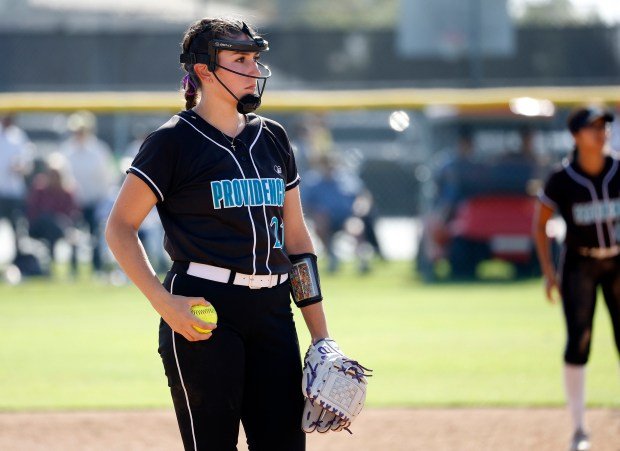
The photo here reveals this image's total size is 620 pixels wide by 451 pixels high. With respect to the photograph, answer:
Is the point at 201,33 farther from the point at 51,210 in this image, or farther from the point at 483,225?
the point at 51,210

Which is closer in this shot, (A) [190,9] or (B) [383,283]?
(B) [383,283]

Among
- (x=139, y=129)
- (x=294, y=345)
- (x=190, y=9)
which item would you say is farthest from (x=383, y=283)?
(x=190, y=9)

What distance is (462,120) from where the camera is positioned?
1561 cm

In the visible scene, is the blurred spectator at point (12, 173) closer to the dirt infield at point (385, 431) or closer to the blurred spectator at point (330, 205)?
the blurred spectator at point (330, 205)

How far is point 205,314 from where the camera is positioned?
3781 millimetres

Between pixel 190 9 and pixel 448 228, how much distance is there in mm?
15936

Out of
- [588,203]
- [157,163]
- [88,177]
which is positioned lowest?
Result: [88,177]

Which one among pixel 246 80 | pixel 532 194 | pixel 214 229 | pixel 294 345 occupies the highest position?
pixel 246 80

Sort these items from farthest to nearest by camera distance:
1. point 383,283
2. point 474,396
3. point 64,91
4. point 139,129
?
point 64,91 < point 139,129 < point 383,283 < point 474,396

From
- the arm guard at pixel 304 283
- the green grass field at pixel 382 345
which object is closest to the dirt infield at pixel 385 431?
the green grass field at pixel 382 345

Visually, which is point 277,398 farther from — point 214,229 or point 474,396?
point 474,396

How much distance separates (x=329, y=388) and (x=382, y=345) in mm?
6202

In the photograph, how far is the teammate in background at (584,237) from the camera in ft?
21.5

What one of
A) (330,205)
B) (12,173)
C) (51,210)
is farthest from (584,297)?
(12,173)
